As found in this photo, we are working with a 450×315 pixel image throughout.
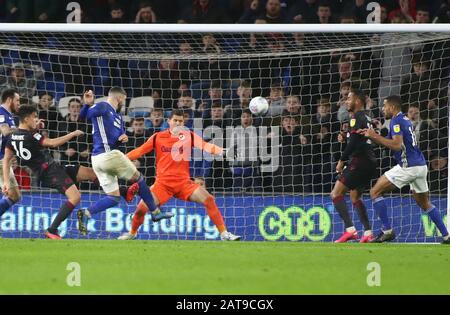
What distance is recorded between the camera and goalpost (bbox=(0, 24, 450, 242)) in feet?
46.2

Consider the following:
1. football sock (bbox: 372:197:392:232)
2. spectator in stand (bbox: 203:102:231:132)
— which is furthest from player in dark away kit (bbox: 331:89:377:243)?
spectator in stand (bbox: 203:102:231:132)

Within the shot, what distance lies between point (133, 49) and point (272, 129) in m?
2.27

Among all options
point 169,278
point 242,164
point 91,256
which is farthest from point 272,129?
point 169,278

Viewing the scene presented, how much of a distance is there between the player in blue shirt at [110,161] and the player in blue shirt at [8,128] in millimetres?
840

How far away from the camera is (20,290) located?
7.94 meters

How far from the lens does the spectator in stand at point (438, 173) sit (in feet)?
46.6

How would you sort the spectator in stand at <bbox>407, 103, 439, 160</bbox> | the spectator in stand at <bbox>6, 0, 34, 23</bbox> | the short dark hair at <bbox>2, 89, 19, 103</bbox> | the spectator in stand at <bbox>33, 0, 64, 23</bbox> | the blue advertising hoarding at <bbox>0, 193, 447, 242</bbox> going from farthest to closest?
the spectator in stand at <bbox>6, 0, 34, 23</bbox> < the spectator in stand at <bbox>33, 0, 64, 23</bbox> < the spectator in stand at <bbox>407, 103, 439, 160</bbox> < the blue advertising hoarding at <bbox>0, 193, 447, 242</bbox> < the short dark hair at <bbox>2, 89, 19, 103</bbox>

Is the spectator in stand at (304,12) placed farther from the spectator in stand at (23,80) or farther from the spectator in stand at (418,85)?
the spectator in stand at (23,80)

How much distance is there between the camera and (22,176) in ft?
47.6

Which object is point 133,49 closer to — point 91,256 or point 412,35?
point 412,35

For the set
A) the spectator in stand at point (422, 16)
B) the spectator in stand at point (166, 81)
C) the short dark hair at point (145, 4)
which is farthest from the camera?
the short dark hair at point (145, 4)

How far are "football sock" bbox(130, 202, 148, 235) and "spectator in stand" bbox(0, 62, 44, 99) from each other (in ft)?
8.80

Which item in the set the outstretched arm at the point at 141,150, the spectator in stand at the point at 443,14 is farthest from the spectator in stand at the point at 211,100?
the spectator in stand at the point at 443,14

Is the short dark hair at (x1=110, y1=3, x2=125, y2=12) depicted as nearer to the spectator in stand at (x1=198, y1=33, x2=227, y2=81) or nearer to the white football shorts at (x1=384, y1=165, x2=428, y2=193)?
the spectator in stand at (x1=198, y1=33, x2=227, y2=81)
